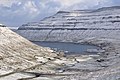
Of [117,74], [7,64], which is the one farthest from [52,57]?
[117,74]

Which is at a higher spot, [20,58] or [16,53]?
[16,53]

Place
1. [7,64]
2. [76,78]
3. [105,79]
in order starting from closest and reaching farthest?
[105,79] < [76,78] < [7,64]

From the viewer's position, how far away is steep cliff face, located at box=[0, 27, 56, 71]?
269 feet

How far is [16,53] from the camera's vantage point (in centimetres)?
9169

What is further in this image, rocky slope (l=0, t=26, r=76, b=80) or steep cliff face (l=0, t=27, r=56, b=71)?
steep cliff face (l=0, t=27, r=56, b=71)

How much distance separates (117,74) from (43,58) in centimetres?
4337

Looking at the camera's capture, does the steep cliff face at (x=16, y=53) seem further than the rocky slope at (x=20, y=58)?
Yes

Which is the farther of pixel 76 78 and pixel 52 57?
pixel 52 57

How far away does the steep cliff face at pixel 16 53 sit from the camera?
269ft

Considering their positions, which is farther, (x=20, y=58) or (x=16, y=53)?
(x=16, y=53)

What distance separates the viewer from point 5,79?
66.6 meters

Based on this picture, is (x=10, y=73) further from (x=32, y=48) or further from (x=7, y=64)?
(x=32, y=48)

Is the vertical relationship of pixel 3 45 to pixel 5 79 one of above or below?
above

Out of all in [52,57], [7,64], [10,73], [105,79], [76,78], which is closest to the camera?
[105,79]
